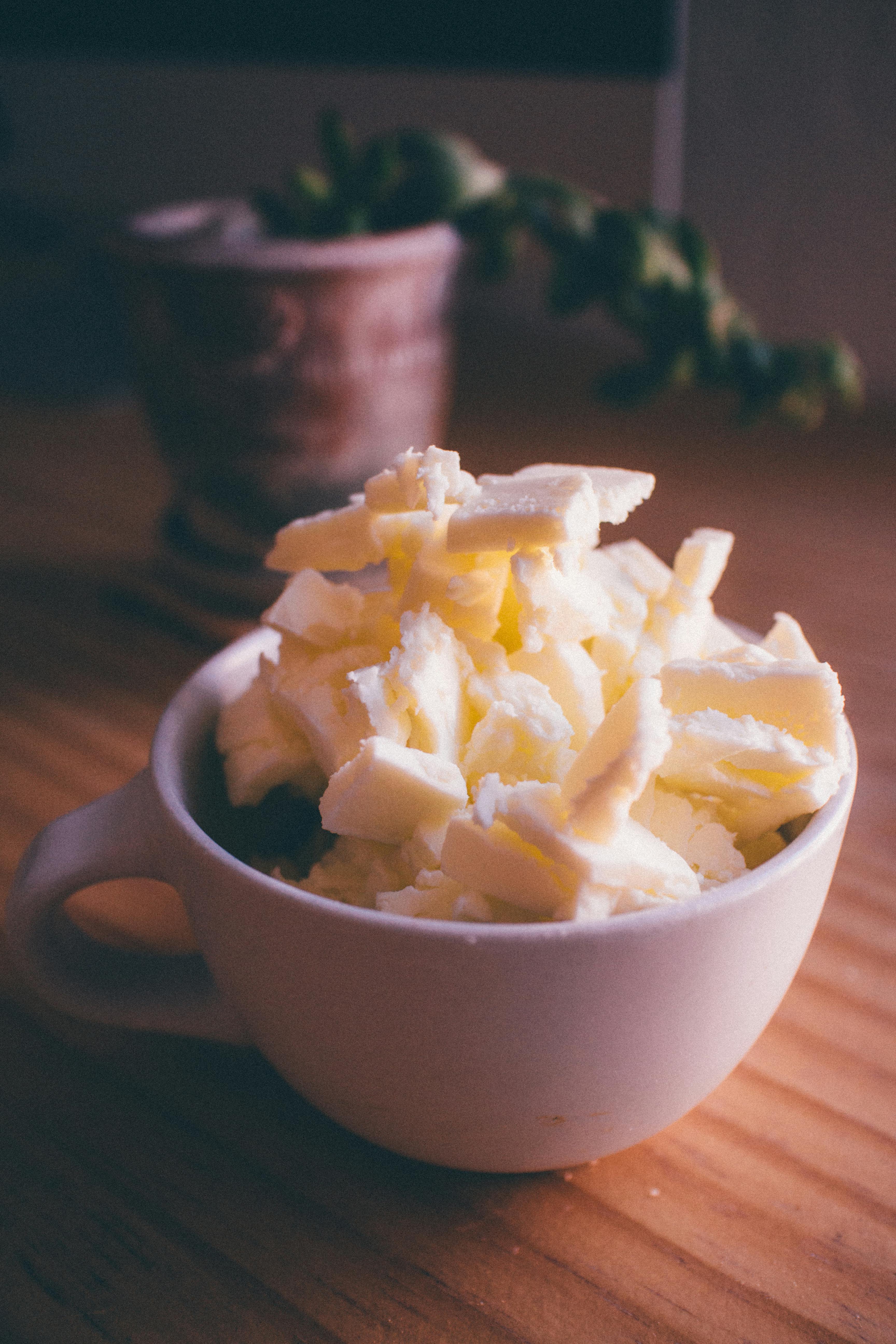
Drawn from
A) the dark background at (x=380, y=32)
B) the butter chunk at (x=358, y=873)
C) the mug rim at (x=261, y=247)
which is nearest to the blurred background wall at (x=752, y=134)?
the dark background at (x=380, y=32)

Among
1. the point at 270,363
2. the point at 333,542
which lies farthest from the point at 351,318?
the point at 333,542

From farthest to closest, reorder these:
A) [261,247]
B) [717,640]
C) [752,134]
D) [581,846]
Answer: [752,134] → [261,247] → [717,640] → [581,846]

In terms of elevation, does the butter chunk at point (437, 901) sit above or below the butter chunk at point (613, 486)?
below

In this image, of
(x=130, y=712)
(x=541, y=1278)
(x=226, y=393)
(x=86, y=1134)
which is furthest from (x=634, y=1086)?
(x=226, y=393)

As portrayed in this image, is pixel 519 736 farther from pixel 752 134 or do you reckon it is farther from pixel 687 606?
pixel 752 134

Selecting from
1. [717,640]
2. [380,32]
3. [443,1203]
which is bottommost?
[443,1203]

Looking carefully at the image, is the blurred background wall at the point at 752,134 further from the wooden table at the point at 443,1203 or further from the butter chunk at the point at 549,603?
the butter chunk at the point at 549,603

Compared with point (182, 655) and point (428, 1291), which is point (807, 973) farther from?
point (182, 655)
